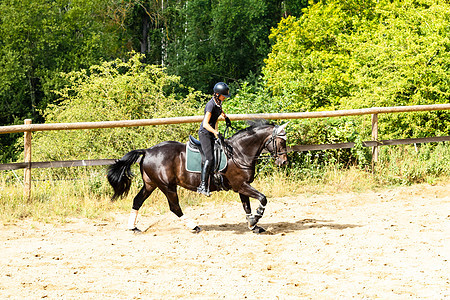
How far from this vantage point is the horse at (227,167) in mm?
8875

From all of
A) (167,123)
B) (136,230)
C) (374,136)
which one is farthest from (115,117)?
(374,136)

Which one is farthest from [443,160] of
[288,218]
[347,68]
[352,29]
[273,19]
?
[273,19]

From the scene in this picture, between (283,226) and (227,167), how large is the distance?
4.54 ft

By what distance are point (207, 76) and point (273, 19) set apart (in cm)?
624

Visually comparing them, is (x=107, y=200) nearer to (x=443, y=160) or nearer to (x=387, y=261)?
(x=387, y=261)

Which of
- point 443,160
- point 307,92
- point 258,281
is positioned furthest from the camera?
point 307,92

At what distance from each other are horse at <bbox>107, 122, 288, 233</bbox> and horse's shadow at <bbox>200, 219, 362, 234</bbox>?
0.95 feet

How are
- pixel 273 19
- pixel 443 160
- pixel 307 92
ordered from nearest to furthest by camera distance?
pixel 443 160
pixel 307 92
pixel 273 19

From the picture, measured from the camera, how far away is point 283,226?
946 centimetres

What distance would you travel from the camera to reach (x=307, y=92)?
2181cm

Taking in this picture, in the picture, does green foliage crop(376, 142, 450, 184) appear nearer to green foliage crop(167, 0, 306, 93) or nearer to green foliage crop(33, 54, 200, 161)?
green foliage crop(33, 54, 200, 161)

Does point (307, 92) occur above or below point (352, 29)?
below

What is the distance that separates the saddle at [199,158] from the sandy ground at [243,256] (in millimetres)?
1008

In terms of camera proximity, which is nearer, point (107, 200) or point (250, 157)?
point (250, 157)
